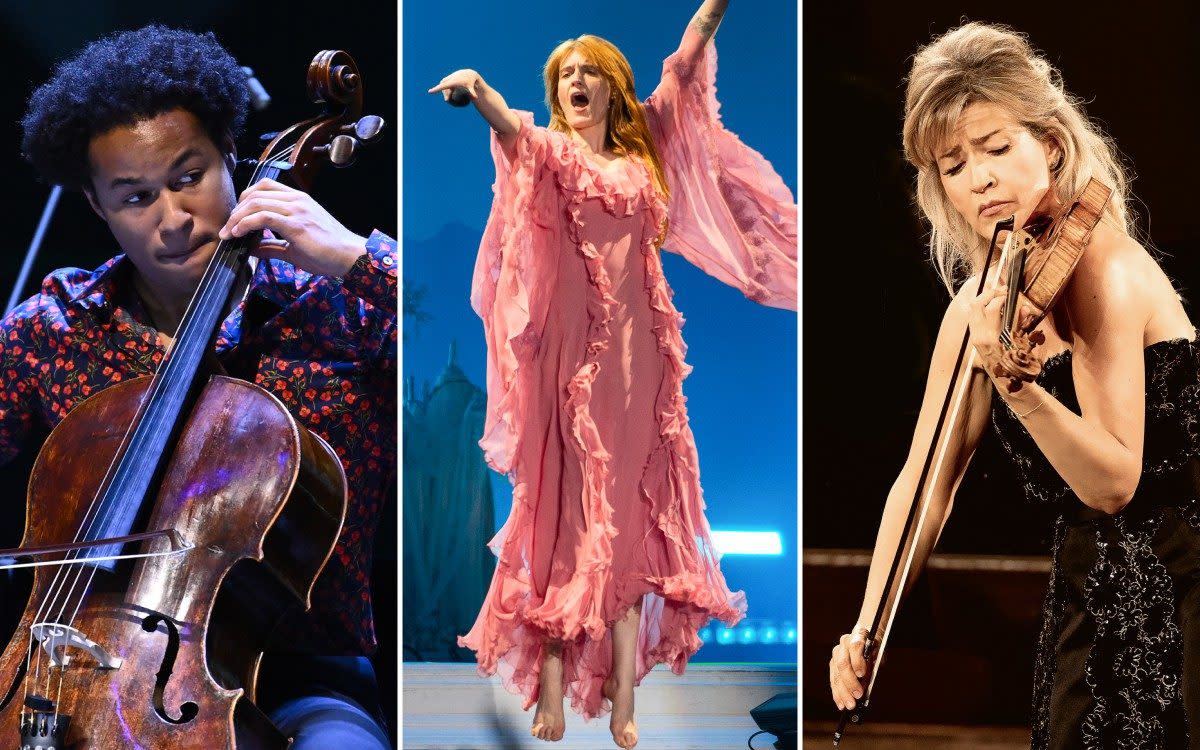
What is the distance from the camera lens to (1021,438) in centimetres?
266

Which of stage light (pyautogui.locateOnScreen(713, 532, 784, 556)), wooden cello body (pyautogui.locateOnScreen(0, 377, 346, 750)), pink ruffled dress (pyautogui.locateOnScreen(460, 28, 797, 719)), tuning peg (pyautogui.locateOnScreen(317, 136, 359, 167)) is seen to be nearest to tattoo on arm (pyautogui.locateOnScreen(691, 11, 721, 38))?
pink ruffled dress (pyautogui.locateOnScreen(460, 28, 797, 719))

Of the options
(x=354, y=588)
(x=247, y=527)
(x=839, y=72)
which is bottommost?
(x=354, y=588)

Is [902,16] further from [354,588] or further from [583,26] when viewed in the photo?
[354,588]

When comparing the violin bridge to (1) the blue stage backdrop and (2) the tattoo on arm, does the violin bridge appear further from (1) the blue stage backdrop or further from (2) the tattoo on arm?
(2) the tattoo on arm

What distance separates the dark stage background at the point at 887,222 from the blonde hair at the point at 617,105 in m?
0.36

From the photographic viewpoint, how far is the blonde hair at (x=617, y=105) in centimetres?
306

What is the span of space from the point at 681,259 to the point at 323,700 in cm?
122

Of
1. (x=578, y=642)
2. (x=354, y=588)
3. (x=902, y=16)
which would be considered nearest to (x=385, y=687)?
(x=354, y=588)

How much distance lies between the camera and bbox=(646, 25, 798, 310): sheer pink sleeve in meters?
3.07

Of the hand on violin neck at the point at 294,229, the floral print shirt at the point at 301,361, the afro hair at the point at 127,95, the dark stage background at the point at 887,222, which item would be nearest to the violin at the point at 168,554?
the hand on violin neck at the point at 294,229

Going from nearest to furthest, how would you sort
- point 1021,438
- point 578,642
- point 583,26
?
1. point 1021,438
2. point 578,642
3. point 583,26

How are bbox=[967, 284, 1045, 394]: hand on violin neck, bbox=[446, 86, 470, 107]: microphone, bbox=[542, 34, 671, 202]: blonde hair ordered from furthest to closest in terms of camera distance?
bbox=[542, 34, 671, 202]: blonde hair, bbox=[446, 86, 470, 107]: microphone, bbox=[967, 284, 1045, 394]: hand on violin neck

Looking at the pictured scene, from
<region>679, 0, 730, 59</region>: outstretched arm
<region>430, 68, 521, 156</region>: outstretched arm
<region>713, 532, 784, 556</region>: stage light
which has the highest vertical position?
<region>679, 0, 730, 59</region>: outstretched arm

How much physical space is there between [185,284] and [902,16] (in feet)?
5.60
